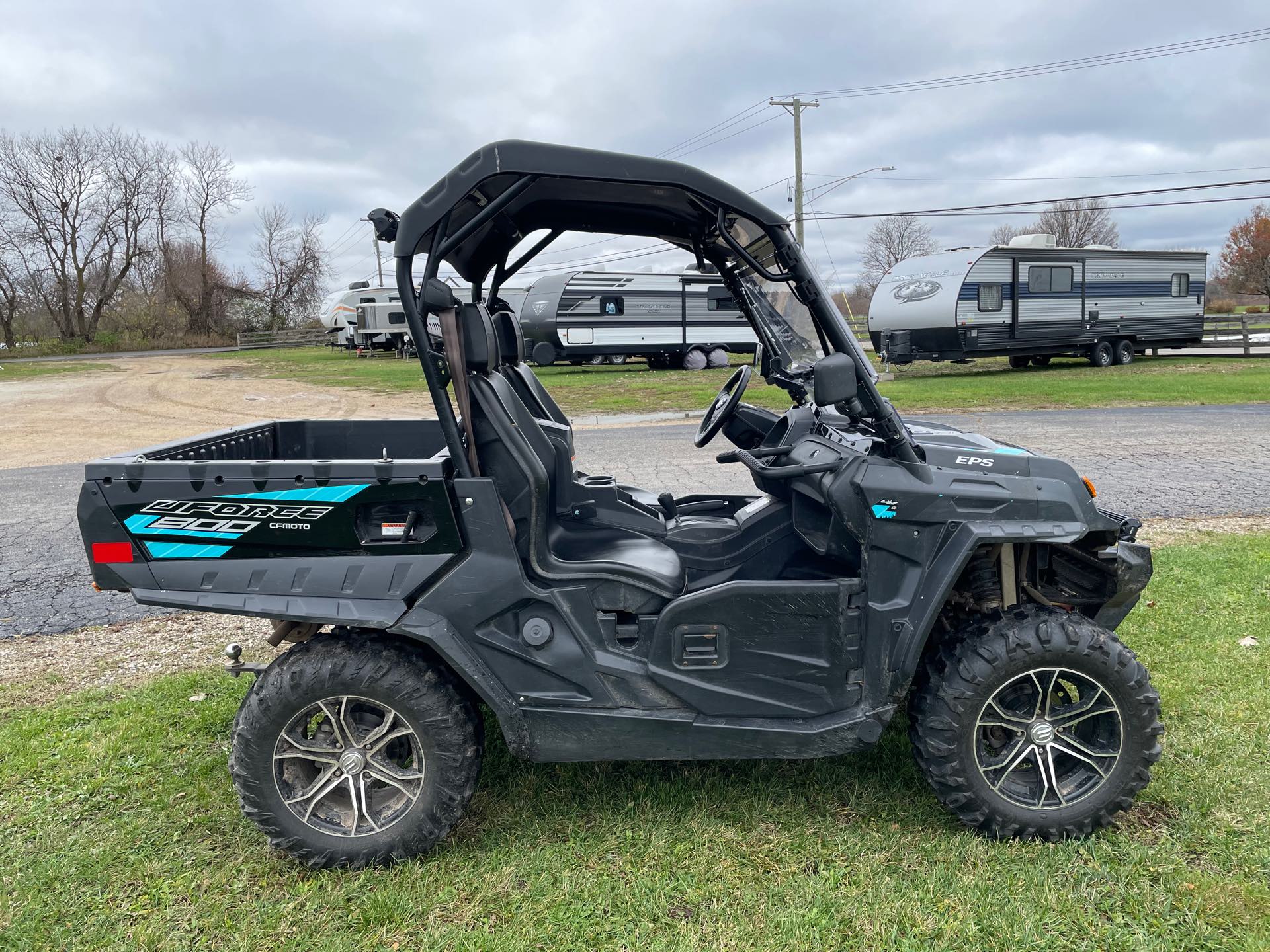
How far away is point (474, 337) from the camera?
2.79 metres

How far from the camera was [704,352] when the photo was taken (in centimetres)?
2602

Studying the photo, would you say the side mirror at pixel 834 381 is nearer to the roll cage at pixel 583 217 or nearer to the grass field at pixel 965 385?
the roll cage at pixel 583 217

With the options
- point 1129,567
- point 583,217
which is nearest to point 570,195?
point 583,217

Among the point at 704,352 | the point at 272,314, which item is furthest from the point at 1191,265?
the point at 272,314

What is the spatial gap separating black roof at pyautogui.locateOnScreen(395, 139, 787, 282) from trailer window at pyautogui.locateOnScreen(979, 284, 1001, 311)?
19258 mm

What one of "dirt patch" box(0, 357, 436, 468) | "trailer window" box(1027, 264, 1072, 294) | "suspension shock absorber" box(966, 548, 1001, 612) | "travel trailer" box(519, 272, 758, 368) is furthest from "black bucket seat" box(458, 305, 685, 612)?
"travel trailer" box(519, 272, 758, 368)

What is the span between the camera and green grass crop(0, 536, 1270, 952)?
2484 mm

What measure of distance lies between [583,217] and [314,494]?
59.0 inches

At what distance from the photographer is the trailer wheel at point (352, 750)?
2734 mm

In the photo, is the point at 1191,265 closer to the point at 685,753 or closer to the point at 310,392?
the point at 310,392

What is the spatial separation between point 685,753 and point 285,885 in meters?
1.34

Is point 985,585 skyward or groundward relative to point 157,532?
groundward

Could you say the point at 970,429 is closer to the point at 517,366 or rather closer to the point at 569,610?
the point at 517,366

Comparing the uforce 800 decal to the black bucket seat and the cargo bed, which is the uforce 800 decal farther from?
the black bucket seat
